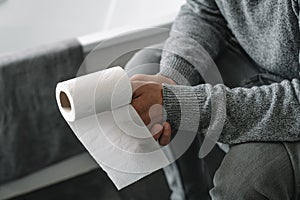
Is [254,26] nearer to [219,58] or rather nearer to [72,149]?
[219,58]

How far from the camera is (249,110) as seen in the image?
0.85m

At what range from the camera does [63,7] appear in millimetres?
1701

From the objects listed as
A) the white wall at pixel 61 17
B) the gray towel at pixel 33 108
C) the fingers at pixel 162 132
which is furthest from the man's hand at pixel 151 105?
the white wall at pixel 61 17

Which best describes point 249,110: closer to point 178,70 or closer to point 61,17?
point 178,70

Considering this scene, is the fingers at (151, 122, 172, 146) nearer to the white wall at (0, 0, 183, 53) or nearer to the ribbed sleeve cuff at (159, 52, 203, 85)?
the ribbed sleeve cuff at (159, 52, 203, 85)

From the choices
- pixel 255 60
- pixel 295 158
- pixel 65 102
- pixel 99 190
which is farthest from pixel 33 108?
pixel 295 158

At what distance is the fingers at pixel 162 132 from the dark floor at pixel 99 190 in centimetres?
46

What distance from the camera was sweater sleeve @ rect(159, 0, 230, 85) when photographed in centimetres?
97

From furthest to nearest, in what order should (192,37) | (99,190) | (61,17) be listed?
(61,17) < (99,190) < (192,37)

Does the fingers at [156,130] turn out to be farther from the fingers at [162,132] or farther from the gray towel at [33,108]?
the gray towel at [33,108]

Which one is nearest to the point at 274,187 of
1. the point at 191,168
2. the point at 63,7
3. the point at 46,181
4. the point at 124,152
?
the point at 124,152

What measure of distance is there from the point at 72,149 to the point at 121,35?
33 centimetres

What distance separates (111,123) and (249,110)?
9.0 inches

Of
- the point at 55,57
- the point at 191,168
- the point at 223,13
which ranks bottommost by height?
the point at 191,168
